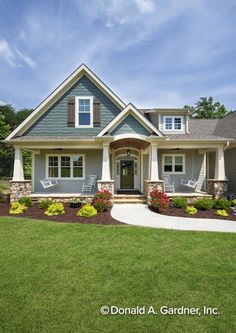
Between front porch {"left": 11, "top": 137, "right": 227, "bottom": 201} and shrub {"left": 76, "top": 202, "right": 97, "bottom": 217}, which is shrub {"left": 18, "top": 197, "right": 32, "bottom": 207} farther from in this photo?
shrub {"left": 76, "top": 202, "right": 97, "bottom": 217}

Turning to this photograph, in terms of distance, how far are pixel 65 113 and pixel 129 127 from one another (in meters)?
4.41

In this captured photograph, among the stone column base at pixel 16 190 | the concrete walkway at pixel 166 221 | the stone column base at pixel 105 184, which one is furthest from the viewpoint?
the stone column base at pixel 16 190

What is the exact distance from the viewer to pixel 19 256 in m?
5.11

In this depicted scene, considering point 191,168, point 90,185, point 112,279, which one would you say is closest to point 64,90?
point 90,185

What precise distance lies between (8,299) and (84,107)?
11.3m

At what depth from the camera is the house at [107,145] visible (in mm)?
11312

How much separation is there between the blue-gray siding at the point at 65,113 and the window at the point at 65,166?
162 centimetres

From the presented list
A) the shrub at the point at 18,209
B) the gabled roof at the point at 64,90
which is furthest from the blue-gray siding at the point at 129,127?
the shrub at the point at 18,209

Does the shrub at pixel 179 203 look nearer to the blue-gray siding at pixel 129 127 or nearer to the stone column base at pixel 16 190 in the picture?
the blue-gray siding at pixel 129 127

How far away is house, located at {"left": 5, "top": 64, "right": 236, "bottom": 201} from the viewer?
445 inches

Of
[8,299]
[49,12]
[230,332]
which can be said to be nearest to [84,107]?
[49,12]

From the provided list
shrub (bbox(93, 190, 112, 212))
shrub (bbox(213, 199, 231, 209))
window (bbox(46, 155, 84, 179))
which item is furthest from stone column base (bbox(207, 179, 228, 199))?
window (bbox(46, 155, 84, 179))

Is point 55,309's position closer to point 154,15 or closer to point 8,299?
point 8,299

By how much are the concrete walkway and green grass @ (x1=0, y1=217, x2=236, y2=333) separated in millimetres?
839
